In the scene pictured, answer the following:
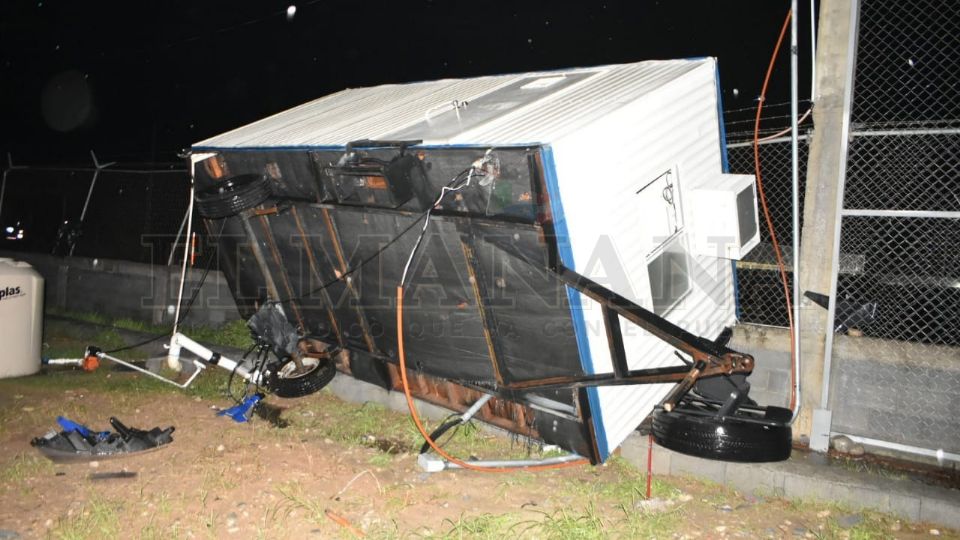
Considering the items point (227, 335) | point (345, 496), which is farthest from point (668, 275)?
point (227, 335)

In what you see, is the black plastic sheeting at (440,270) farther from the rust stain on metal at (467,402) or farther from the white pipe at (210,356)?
the white pipe at (210,356)

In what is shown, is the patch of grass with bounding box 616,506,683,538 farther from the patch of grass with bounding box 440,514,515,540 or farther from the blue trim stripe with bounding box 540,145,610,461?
the patch of grass with bounding box 440,514,515,540

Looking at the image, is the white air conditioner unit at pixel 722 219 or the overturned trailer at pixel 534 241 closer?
the overturned trailer at pixel 534 241

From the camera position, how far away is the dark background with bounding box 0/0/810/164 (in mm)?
21906

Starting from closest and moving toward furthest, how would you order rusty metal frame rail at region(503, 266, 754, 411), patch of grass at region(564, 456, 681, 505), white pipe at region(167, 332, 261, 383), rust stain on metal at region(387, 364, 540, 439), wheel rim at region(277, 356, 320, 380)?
rusty metal frame rail at region(503, 266, 754, 411), patch of grass at region(564, 456, 681, 505), rust stain on metal at region(387, 364, 540, 439), wheel rim at region(277, 356, 320, 380), white pipe at region(167, 332, 261, 383)

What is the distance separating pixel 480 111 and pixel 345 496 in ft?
9.66

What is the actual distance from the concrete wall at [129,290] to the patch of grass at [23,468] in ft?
12.7

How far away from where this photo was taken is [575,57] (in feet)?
76.4

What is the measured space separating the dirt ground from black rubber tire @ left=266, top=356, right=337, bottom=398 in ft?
1.06

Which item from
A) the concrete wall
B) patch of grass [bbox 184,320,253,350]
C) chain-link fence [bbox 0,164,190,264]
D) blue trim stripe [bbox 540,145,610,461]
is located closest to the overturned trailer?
blue trim stripe [bbox 540,145,610,461]

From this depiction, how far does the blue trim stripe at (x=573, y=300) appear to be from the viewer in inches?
159

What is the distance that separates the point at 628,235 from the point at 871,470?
2.47 m

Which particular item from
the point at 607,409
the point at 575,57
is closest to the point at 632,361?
the point at 607,409

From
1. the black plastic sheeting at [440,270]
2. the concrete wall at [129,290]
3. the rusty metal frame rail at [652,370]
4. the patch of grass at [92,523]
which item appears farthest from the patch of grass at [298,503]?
the concrete wall at [129,290]
